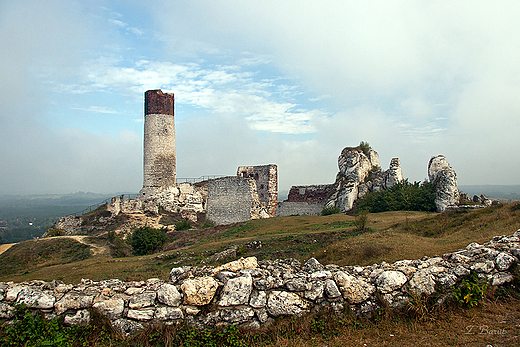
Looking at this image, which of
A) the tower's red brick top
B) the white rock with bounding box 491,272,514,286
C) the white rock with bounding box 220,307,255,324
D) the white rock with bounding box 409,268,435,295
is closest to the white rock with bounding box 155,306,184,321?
the white rock with bounding box 220,307,255,324

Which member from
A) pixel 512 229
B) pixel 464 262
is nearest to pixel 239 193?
pixel 512 229

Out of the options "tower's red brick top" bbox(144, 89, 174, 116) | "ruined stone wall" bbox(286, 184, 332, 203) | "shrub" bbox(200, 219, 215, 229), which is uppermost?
"tower's red brick top" bbox(144, 89, 174, 116)

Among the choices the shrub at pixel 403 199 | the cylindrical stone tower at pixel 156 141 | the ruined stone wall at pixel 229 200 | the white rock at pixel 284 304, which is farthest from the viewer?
the cylindrical stone tower at pixel 156 141

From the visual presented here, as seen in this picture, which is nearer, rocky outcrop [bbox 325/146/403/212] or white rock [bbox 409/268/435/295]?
white rock [bbox 409/268/435/295]

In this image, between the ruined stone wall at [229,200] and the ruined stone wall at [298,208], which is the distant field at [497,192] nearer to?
the ruined stone wall at [298,208]

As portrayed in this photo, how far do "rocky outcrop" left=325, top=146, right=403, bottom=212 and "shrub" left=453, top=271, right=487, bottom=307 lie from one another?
67.7ft

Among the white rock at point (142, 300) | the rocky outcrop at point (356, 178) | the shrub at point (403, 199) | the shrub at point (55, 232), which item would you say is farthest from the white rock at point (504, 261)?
the shrub at point (55, 232)

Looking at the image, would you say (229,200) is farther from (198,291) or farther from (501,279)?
(501,279)

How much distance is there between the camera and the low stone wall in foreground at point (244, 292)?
4762mm

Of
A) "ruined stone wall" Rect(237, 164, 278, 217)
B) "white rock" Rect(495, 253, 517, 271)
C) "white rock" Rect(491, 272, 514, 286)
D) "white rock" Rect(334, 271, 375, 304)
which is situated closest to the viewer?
"white rock" Rect(334, 271, 375, 304)

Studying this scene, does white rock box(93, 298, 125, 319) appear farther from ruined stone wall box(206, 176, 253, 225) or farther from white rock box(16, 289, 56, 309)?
ruined stone wall box(206, 176, 253, 225)

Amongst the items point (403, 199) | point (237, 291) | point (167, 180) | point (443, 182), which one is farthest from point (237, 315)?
point (167, 180)

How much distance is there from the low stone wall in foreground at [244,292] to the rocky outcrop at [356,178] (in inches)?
807

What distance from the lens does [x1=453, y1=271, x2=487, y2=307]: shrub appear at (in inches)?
196
